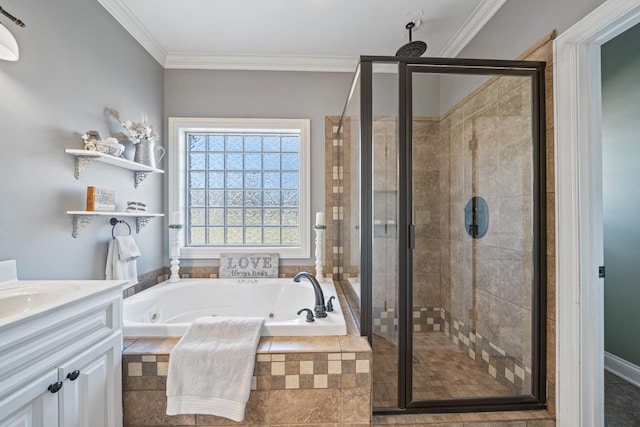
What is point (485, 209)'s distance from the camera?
165 centimetres

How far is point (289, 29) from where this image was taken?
218cm

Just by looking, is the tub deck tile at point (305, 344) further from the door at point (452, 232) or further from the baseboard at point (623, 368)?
the baseboard at point (623, 368)

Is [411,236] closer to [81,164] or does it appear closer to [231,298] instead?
A: [231,298]

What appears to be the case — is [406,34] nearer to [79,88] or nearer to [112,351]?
[79,88]

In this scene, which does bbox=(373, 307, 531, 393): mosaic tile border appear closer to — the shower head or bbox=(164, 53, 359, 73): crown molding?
the shower head

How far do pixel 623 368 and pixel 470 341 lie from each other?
4.37 ft

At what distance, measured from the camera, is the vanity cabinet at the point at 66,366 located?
33.2 inches

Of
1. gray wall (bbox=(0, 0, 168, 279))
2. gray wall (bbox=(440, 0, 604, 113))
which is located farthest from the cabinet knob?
gray wall (bbox=(440, 0, 604, 113))

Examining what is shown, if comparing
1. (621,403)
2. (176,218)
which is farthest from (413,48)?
(621,403)

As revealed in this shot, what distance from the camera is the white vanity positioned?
0.85m

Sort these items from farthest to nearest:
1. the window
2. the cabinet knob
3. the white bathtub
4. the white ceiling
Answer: the window
the white bathtub
the white ceiling
the cabinet knob

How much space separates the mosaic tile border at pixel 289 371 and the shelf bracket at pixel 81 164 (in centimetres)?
105

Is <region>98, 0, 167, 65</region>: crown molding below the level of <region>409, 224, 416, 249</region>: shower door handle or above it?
above

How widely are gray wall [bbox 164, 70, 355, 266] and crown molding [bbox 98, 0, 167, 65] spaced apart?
18 cm
